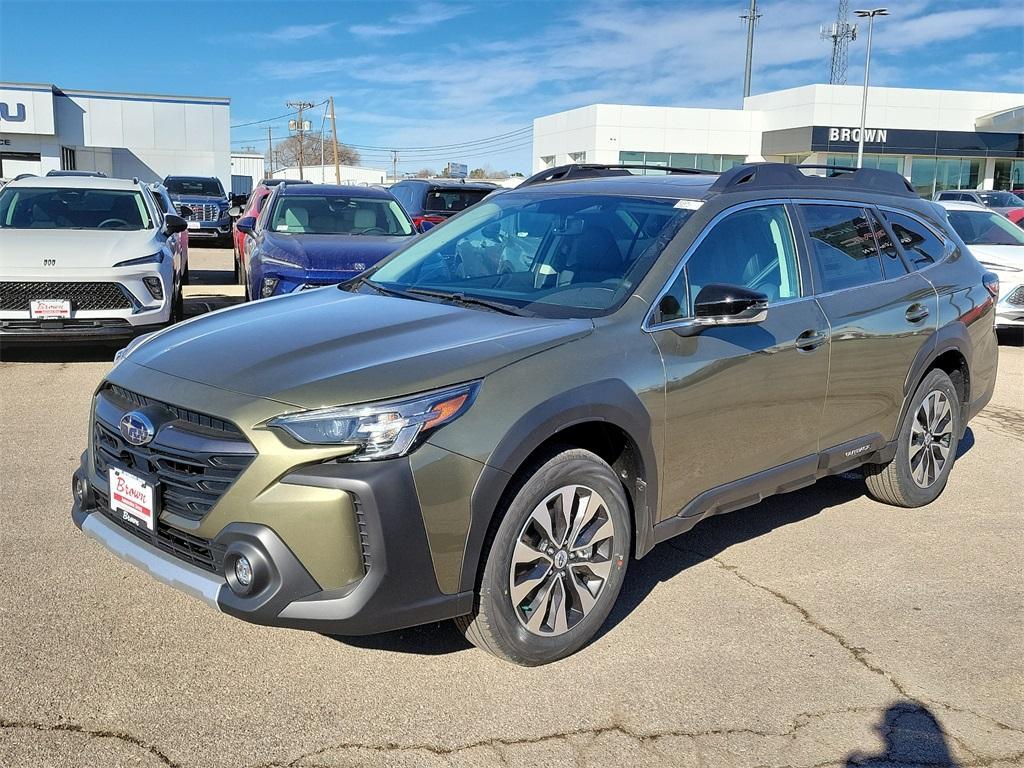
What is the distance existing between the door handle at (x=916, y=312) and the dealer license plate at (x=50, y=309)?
6748 millimetres

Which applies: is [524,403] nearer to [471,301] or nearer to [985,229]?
A: [471,301]

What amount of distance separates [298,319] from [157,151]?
1770 inches

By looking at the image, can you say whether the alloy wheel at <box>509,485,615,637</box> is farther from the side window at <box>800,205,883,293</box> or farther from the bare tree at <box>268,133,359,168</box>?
the bare tree at <box>268,133,359,168</box>

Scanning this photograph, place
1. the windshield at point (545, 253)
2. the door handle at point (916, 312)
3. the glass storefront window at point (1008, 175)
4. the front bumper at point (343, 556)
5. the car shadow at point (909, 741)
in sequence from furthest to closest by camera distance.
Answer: the glass storefront window at point (1008, 175) < the door handle at point (916, 312) < the windshield at point (545, 253) < the car shadow at point (909, 741) < the front bumper at point (343, 556)

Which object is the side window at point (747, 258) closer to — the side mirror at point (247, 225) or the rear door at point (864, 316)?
the rear door at point (864, 316)

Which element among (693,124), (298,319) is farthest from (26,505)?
(693,124)

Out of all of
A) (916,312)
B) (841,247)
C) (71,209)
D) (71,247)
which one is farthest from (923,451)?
(71,209)

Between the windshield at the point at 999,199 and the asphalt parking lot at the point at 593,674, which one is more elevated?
the windshield at the point at 999,199

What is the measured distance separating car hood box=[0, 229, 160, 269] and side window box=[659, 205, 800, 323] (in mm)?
6300

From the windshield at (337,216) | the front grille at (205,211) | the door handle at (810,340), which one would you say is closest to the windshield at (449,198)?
the windshield at (337,216)

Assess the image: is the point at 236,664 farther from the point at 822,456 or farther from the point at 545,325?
the point at 822,456

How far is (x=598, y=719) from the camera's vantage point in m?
3.21

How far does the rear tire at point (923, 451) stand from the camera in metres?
5.30

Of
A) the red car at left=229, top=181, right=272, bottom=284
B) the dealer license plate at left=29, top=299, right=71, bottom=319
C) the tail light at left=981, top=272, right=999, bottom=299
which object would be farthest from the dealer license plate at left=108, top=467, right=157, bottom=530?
the red car at left=229, top=181, right=272, bottom=284
